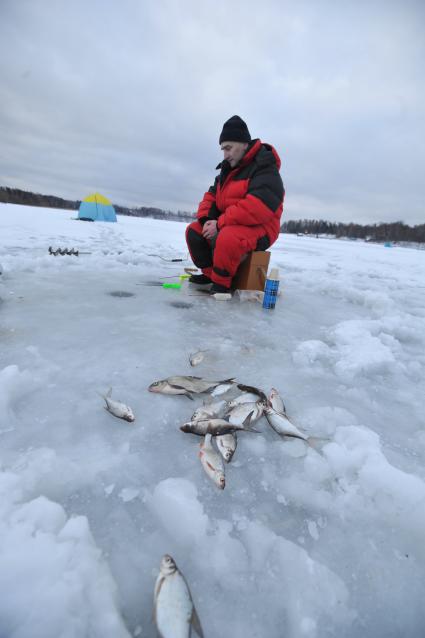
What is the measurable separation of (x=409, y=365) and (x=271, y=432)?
4.39 ft

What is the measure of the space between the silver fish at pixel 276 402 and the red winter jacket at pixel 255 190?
2.36 m

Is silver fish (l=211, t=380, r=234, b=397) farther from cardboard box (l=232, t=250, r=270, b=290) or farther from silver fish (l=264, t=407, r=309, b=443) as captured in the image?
cardboard box (l=232, t=250, r=270, b=290)

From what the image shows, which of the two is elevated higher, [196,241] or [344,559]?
[196,241]

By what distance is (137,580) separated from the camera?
29.6 inches

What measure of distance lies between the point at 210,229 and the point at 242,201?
58cm

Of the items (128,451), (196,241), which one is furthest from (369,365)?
(196,241)

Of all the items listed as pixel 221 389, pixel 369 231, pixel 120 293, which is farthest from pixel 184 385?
pixel 369 231

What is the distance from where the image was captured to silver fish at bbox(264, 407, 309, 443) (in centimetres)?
126

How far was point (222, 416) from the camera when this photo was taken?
1.34 metres

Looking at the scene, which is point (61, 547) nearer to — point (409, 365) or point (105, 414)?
point (105, 414)

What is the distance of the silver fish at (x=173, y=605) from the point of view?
2.16 feet

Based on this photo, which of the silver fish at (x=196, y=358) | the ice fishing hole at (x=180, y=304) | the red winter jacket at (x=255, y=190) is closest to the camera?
the silver fish at (x=196, y=358)

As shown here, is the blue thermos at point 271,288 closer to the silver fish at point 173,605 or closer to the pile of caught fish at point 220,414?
the pile of caught fish at point 220,414

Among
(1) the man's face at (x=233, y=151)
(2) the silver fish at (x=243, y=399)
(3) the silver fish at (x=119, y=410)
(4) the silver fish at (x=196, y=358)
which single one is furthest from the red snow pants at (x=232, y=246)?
(3) the silver fish at (x=119, y=410)
